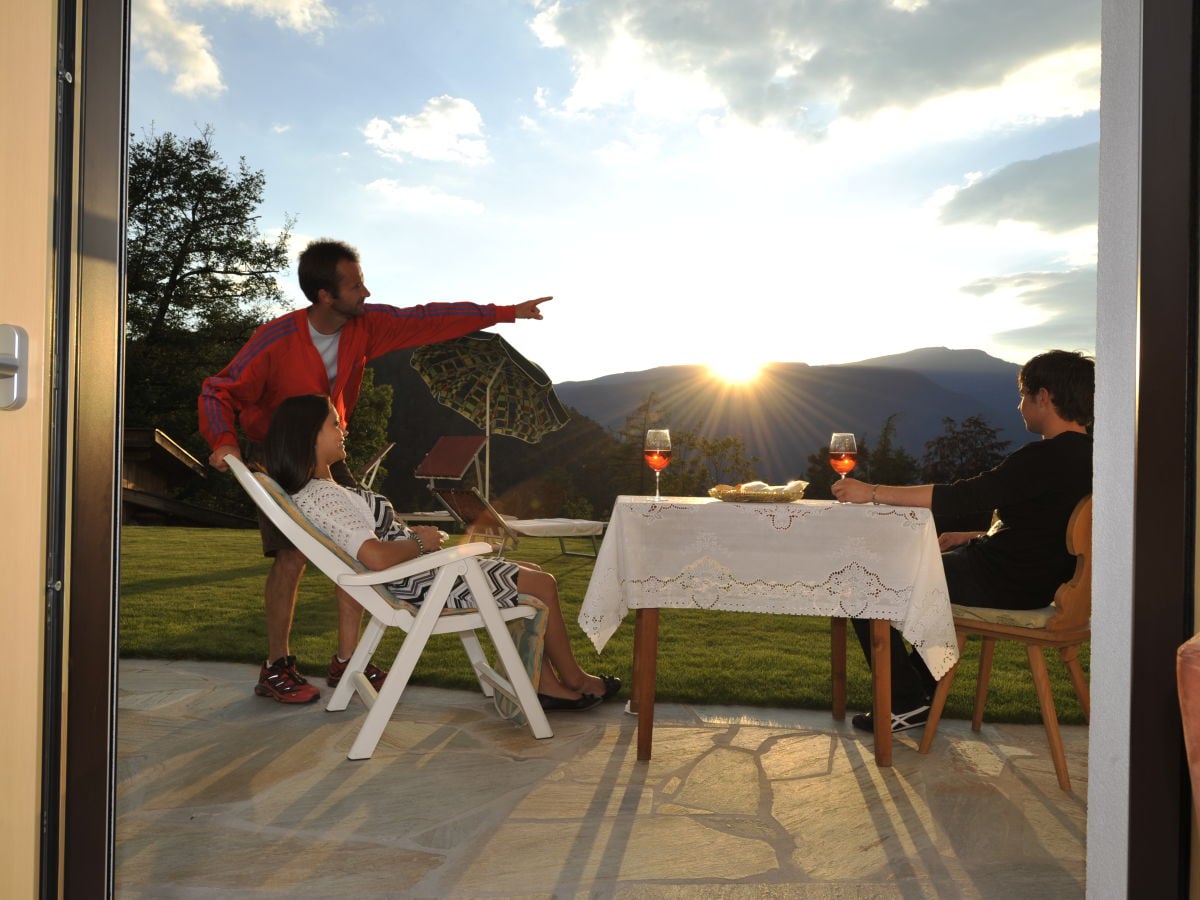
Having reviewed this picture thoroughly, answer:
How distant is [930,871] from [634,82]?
639 centimetres

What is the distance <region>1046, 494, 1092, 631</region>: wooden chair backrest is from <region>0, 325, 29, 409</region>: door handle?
2.57 meters

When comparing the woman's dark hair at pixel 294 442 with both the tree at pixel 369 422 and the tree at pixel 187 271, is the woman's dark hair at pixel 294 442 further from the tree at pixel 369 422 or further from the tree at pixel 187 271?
the tree at pixel 369 422

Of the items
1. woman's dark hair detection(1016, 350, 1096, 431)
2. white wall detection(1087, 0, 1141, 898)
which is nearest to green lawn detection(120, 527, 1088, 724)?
woman's dark hair detection(1016, 350, 1096, 431)

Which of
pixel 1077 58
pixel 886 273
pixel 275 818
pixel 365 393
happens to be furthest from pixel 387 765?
pixel 365 393

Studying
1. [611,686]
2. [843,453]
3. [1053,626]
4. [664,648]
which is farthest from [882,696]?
[664,648]

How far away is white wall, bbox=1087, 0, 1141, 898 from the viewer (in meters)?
1.35

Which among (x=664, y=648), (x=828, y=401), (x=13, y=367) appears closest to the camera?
(x=13, y=367)

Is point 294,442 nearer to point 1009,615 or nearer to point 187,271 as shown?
point 1009,615

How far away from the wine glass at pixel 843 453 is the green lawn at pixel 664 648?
114 cm

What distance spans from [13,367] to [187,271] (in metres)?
19.2

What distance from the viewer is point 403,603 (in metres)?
3.03

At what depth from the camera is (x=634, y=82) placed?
7.21m

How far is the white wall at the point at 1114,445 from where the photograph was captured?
1.35 meters

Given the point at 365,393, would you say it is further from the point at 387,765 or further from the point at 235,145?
the point at 387,765
